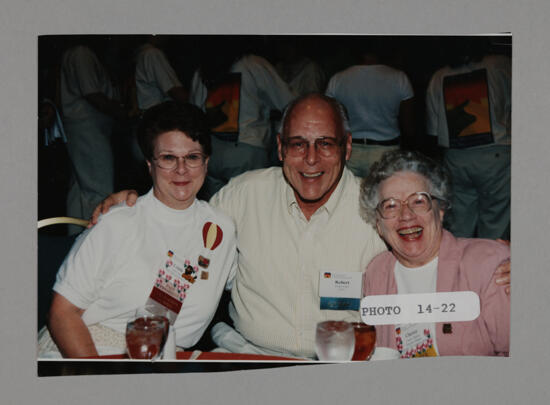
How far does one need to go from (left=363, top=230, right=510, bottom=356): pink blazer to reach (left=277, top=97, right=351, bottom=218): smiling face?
42 cm

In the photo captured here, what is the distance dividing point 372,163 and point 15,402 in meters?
1.92

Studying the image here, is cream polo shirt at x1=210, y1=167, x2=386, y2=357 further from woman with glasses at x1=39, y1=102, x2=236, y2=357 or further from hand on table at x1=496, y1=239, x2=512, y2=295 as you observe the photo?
hand on table at x1=496, y1=239, x2=512, y2=295

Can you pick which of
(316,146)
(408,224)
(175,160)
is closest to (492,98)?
(408,224)

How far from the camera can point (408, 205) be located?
2.64 m

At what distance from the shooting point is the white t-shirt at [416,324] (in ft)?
8.83

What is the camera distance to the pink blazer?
2.68m

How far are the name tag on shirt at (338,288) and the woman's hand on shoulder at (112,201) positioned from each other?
0.89m

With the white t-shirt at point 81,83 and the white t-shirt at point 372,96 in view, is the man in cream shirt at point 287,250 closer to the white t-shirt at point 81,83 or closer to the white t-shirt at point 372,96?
the white t-shirt at point 372,96

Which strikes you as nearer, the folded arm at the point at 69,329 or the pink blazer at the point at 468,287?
the folded arm at the point at 69,329

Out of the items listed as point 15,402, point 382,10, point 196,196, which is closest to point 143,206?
point 196,196

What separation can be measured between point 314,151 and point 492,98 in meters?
0.88

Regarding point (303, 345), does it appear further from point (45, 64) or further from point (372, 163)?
point (45, 64)

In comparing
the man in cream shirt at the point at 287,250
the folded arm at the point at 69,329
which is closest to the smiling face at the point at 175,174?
the man in cream shirt at the point at 287,250

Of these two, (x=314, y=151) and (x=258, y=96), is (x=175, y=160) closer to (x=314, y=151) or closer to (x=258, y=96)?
(x=258, y=96)
